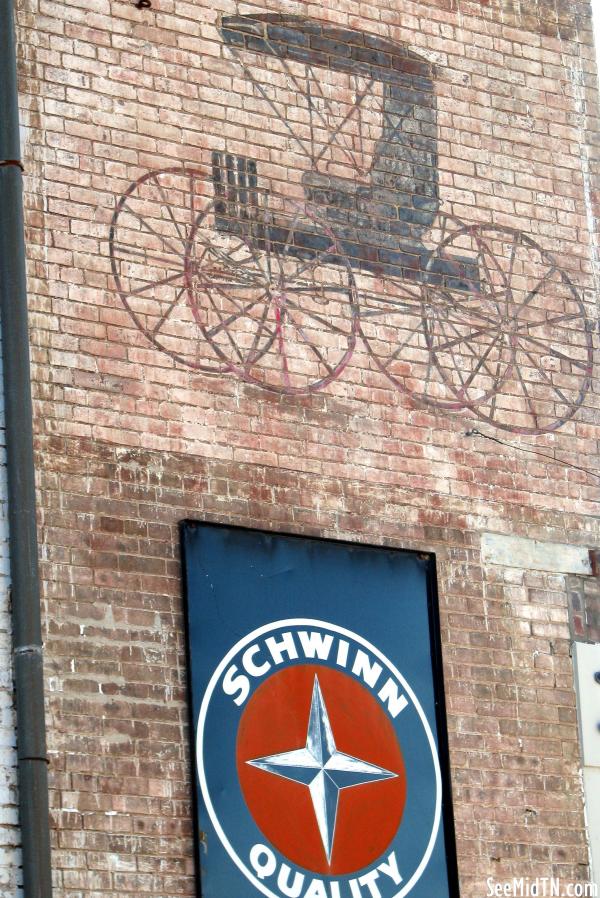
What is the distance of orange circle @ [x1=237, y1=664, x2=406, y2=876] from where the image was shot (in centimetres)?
1085

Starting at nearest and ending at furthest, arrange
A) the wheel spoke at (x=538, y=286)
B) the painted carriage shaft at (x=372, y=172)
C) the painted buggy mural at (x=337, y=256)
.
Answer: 1. the painted buggy mural at (x=337, y=256)
2. the painted carriage shaft at (x=372, y=172)
3. the wheel spoke at (x=538, y=286)

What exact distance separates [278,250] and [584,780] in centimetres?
370

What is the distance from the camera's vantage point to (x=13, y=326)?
1075 cm

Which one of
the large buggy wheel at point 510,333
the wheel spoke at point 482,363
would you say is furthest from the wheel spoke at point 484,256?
the wheel spoke at point 482,363

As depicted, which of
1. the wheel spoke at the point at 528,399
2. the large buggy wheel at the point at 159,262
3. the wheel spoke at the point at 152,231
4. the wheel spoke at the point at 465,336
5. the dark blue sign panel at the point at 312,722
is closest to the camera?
the dark blue sign panel at the point at 312,722

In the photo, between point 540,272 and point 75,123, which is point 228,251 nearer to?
point 75,123

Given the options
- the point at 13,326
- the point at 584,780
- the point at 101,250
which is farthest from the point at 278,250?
the point at 584,780

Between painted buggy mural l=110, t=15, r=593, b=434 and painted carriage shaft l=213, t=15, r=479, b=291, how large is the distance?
0.04 ft

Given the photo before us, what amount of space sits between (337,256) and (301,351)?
745mm

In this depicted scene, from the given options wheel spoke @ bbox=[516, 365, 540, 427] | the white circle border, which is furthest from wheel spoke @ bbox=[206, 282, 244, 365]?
wheel spoke @ bbox=[516, 365, 540, 427]

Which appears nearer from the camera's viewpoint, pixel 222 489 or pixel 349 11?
pixel 222 489

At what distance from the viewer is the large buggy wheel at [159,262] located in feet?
37.6

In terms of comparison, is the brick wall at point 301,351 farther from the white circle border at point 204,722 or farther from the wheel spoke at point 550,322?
the white circle border at point 204,722
